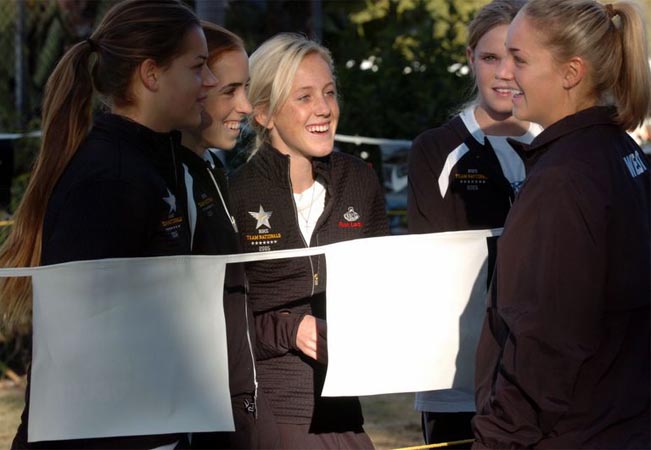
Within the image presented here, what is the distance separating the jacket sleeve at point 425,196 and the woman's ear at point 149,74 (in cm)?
126

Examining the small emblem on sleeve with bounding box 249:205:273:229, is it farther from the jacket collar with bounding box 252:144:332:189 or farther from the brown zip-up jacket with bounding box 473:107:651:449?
the brown zip-up jacket with bounding box 473:107:651:449

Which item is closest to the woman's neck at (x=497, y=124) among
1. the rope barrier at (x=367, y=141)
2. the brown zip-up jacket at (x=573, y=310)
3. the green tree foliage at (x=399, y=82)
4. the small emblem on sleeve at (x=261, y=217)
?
the small emblem on sleeve at (x=261, y=217)

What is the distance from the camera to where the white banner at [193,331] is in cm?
290

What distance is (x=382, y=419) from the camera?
24.5ft

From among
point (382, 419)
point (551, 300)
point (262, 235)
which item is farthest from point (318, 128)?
point (382, 419)

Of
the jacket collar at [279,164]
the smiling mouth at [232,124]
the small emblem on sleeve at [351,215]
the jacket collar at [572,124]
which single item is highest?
the smiling mouth at [232,124]

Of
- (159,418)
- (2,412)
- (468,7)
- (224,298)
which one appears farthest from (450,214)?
(468,7)

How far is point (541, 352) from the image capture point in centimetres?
258

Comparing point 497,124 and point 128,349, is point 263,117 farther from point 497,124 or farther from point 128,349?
point 128,349

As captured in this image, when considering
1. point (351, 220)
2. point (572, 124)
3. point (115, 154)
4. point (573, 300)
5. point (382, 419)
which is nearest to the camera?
point (573, 300)

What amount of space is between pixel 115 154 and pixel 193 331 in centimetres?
51

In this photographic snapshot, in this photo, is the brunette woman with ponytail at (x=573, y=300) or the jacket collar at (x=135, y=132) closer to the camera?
the brunette woman with ponytail at (x=573, y=300)

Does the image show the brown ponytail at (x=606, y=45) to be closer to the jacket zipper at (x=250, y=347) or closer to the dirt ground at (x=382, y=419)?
the jacket zipper at (x=250, y=347)

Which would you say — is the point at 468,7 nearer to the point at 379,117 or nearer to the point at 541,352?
the point at 379,117
